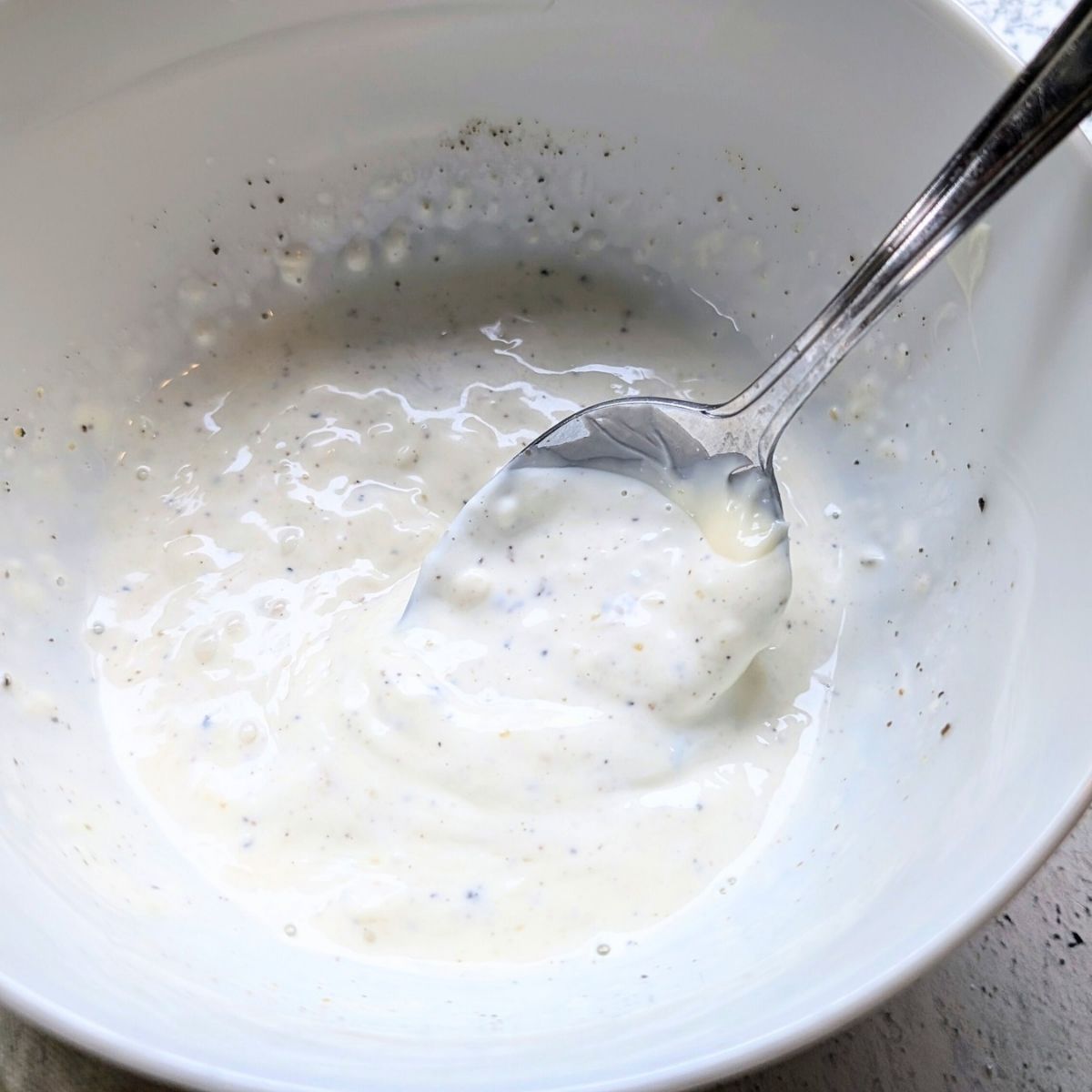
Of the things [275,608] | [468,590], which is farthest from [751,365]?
[275,608]

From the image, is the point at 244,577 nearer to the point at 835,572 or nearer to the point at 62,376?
the point at 62,376

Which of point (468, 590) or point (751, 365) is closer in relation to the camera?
point (468, 590)

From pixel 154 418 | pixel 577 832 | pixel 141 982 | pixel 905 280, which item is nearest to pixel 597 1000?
pixel 577 832

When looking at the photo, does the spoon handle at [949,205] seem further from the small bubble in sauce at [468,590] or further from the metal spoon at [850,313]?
the small bubble in sauce at [468,590]

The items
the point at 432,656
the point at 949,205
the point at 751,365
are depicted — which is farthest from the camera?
the point at 751,365

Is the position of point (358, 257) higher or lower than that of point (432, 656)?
higher

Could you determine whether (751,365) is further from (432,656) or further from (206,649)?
(206,649)

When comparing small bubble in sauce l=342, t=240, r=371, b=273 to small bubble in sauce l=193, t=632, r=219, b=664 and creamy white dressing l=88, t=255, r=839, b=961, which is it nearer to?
creamy white dressing l=88, t=255, r=839, b=961

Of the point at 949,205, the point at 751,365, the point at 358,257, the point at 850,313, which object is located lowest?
the point at 358,257
